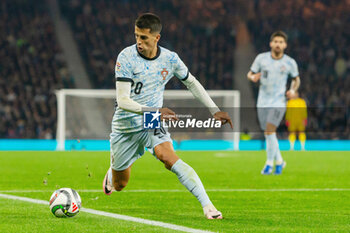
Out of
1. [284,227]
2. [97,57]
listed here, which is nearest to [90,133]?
[97,57]

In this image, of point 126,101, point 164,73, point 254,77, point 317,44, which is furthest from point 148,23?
point 317,44

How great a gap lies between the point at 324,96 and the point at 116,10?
9.55 metres

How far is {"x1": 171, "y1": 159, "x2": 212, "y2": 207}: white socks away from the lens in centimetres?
599

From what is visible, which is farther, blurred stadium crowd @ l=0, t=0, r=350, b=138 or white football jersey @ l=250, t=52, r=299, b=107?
blurred stadium crowd @ l=0, t=0, r=350, b=138

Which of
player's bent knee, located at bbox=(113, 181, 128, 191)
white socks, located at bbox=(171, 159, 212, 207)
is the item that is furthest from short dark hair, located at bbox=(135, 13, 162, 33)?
player's bent knee, located at bbox=(113, 181, 128, 191)

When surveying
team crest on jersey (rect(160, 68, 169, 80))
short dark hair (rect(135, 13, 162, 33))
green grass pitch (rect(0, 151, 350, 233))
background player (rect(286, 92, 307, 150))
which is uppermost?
short dark hair (rect(135, 13, 162, 33))

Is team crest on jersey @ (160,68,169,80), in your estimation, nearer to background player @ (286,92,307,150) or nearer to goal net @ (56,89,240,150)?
goal net @ (56,89,240,150)

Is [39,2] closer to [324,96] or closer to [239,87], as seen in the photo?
[239,87]

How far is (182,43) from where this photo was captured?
2909 cm

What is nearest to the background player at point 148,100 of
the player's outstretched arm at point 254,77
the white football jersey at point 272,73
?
the player's outstretched arm at point 254,77

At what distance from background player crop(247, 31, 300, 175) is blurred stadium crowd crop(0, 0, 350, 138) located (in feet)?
41.3

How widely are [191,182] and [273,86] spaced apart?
6070 mm

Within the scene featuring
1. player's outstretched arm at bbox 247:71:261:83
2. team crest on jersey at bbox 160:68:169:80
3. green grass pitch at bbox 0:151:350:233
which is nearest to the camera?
green grass pitch at bbox 0:151:350:233

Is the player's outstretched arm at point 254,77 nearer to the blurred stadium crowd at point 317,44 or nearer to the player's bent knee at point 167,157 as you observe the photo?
the player's bent knee at point 167,157
